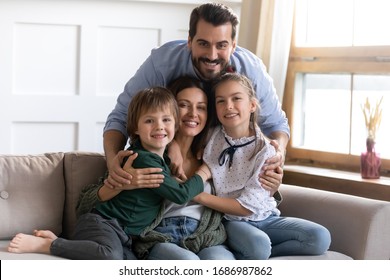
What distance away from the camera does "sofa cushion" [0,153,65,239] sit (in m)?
2.67

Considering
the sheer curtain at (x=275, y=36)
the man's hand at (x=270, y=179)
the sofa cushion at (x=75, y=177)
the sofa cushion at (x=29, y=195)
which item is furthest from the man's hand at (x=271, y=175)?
the sheer curtain at (x=275, y=36)

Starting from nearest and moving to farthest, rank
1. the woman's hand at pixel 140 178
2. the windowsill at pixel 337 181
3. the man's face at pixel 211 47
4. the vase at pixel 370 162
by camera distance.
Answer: the woman's hand at pixel 140 178 < the man's face at pixel 211 47 < the windowsill at pixel 337 181 < the vase at pixel 370 162

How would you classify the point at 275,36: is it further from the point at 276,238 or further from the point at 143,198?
the point at 143,198

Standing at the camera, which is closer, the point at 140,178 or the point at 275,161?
the point at 140,178

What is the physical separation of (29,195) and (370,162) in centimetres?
144

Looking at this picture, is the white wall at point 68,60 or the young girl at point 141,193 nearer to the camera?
the young girl at point 141,193

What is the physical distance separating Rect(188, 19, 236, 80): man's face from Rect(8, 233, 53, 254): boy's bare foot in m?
0.80

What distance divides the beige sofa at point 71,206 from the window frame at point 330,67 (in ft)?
2.47

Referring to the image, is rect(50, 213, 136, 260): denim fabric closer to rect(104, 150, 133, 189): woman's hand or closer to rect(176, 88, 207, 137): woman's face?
rect(104, 150, 133, 189): woman's hand

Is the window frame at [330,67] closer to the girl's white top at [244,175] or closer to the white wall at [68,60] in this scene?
the white wall at [68,60]

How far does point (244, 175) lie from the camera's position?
8.82ft

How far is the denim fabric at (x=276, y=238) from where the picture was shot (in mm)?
2533

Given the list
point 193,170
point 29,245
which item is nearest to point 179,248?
point 193,170
